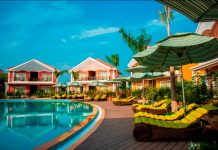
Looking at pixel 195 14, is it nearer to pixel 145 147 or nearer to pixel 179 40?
pixel 179 40

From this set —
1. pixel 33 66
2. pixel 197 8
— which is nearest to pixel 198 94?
pixel 197 8

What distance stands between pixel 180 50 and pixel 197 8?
3.55 meters

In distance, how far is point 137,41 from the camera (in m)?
20.1

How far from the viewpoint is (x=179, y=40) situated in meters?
5.55

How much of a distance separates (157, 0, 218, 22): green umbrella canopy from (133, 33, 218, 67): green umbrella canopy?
1808 millimetres

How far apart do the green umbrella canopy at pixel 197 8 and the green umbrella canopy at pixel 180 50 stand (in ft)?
5.93

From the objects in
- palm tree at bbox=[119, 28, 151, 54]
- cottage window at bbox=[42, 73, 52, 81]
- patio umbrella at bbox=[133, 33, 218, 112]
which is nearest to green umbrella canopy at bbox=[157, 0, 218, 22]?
patio umbrella at bbox=[133, 33, 218, 112]

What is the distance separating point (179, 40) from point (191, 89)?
803 cm

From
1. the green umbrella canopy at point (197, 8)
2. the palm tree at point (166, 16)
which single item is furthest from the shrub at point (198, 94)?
the green umbrella canopy at point (197, 8)

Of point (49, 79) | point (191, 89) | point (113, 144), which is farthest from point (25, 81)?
point (113, 144)

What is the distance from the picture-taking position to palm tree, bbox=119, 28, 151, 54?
19938 millimetres

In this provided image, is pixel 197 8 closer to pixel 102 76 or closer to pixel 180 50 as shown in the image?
pixel 180 50

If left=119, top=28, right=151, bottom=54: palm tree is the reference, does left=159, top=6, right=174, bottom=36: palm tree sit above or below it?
below

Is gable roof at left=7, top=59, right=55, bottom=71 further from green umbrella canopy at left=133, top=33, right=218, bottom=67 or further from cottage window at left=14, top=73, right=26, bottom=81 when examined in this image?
green umbrella canopy at left=133, top=33, right=218, bottom=67
